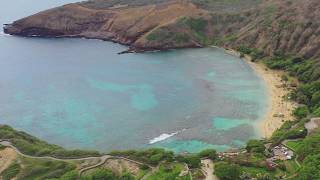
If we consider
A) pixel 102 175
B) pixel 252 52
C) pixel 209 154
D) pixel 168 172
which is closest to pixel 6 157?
pixel 102 175

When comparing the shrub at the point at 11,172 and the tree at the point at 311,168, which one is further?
the shrub at the point at 11,172

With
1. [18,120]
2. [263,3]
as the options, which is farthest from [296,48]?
[18,120]

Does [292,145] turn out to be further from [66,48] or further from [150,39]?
[66,48]

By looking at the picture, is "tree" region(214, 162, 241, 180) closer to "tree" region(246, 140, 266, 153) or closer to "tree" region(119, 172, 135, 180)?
"tree" region(246, 140, 266, 153)

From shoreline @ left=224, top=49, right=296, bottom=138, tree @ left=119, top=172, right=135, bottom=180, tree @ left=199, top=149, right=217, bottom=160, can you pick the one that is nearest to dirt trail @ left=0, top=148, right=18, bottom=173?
tree @ left=119, top=172, right=135, bottom=180

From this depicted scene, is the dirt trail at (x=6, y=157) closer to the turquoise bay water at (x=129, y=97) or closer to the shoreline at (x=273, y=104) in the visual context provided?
the turquoise bay water at (x=129, y=97)

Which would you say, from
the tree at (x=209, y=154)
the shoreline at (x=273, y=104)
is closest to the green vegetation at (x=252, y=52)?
the shoreline at (x=273, y=104)
